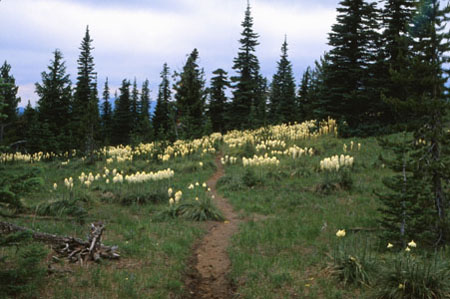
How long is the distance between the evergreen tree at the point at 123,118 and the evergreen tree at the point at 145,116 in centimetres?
236

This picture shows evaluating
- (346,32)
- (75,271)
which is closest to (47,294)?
(75,271)

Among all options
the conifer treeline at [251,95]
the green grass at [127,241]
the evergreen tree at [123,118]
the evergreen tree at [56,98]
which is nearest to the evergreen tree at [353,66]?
the conifer treeline at [251,95]

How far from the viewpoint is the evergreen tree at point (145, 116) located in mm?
36894

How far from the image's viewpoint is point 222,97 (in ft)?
147

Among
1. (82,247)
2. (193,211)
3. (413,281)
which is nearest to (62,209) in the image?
(82,247)

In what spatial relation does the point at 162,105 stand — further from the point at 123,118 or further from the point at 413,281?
the point at 413,281

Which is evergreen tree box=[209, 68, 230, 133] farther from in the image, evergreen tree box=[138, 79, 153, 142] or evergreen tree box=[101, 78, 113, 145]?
evergreen tree box=[101, 78, 113, 145]

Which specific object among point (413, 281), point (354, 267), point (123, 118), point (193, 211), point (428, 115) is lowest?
point (193, 211)

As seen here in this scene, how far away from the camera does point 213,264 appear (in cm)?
686

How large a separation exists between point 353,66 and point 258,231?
56.6ft

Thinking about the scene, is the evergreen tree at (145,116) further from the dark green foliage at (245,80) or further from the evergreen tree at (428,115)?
the evergreen tree at (428,115)

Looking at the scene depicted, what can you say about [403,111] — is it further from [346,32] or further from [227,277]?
[346,32]

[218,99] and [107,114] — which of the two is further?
[107,114]

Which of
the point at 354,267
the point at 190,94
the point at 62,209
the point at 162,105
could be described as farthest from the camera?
the point at 162,105
